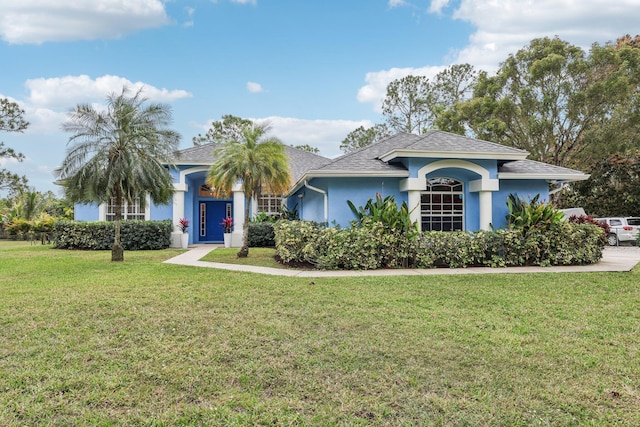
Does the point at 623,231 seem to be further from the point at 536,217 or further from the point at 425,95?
the point at 425,95

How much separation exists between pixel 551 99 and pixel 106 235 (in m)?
26.4

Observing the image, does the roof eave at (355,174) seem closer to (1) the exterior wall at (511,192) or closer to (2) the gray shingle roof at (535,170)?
(1) the exterior wall at (511,192)

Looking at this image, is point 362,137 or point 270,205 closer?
point 270,205

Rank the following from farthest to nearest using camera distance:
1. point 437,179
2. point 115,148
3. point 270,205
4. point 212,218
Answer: point 212,218, point 270,205, point 437,179, point 115,148

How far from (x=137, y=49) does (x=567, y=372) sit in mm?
17780

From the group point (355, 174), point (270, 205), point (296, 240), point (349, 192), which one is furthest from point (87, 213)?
point (355, 174)

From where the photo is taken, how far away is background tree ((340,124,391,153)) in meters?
42.2

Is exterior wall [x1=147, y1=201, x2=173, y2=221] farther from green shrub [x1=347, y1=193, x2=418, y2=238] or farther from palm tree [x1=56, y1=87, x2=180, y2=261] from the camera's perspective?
green shrub [x1=347, y1=193, x2=418, y2=238]

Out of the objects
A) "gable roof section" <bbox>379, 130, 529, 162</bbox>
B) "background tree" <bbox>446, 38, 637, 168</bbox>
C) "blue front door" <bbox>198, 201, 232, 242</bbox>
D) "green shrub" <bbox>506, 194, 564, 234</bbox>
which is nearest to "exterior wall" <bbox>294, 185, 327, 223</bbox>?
"gable roof section" <bbox>379, 130, 529, 162</bbox>

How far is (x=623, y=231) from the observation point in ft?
70.6

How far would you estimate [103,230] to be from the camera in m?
17.3

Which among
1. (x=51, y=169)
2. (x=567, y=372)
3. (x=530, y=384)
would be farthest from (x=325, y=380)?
(x=51, y=169)

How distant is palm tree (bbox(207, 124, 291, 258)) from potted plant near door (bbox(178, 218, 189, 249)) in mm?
5613

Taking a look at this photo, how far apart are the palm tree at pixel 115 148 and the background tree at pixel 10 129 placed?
70.8 feet
